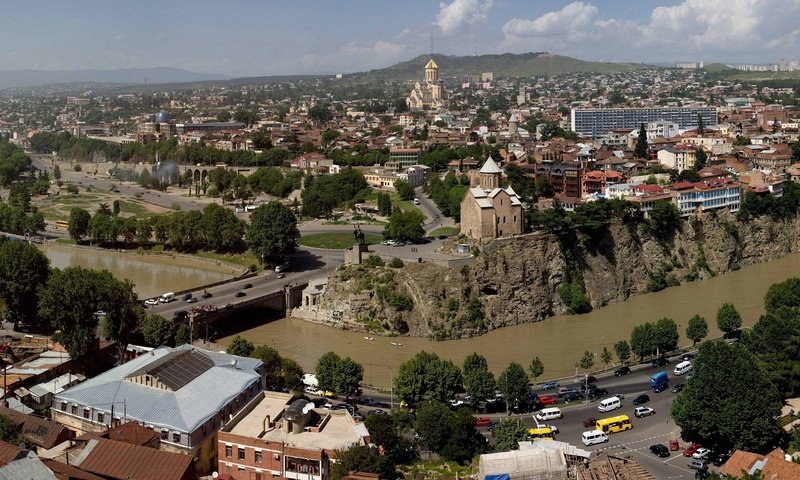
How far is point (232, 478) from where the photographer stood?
12039mm

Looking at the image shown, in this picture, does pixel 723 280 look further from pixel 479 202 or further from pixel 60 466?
pixel 60 466

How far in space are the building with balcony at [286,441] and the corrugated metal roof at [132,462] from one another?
3.16 feet

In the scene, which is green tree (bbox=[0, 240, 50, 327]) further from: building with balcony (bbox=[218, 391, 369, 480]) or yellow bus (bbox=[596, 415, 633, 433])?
yellow bus (bbox=[596, 415, 633, 433])

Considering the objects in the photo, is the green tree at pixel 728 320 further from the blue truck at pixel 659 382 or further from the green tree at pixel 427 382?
the green tree at pixel 427 382

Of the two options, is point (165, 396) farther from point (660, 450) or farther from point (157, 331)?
point (660, 450)

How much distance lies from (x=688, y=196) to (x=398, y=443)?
18.7 metres

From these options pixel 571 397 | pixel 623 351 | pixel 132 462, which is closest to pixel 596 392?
pixel 571 397

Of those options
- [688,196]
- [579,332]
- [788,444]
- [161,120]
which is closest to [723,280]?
[688,196]

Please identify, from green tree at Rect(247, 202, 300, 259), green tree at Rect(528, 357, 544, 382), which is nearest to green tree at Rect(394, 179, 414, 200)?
green tree at Rect(247, 202, 300, 259)

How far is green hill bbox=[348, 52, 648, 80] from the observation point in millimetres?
169125

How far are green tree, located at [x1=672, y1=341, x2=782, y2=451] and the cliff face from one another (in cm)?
837

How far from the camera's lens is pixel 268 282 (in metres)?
24.8

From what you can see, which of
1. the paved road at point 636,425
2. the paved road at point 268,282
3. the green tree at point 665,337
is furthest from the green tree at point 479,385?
the paved road at point 268,282

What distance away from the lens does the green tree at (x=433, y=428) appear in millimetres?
13352
